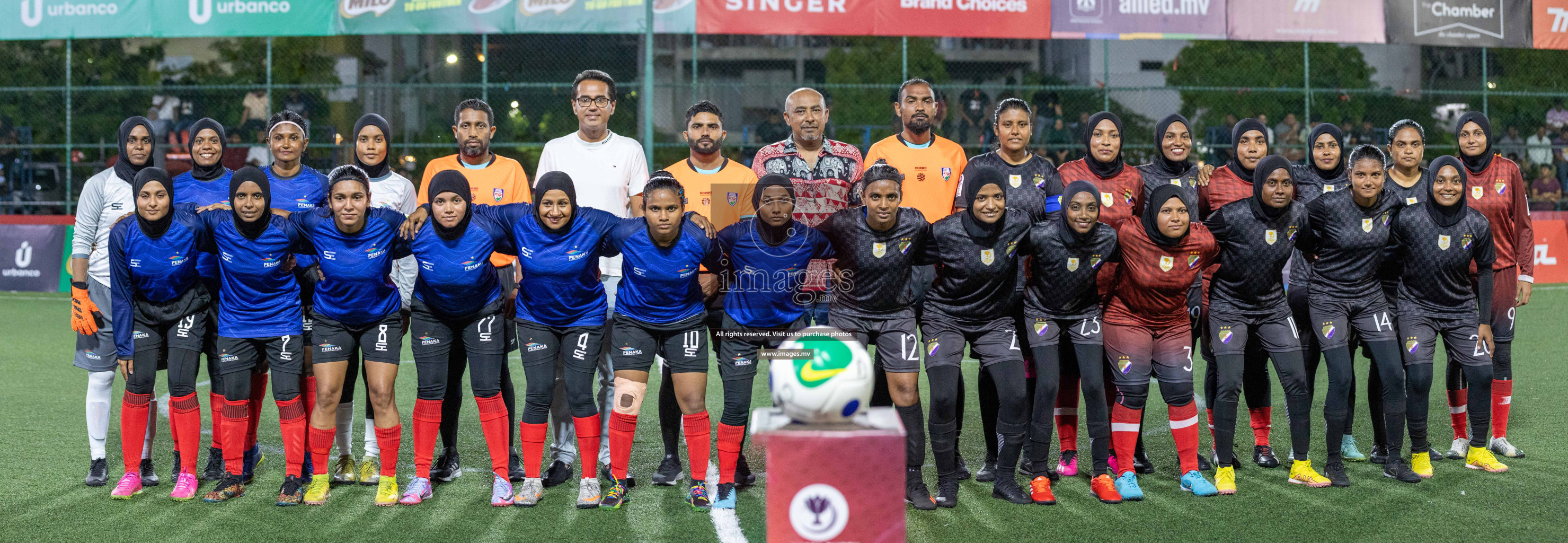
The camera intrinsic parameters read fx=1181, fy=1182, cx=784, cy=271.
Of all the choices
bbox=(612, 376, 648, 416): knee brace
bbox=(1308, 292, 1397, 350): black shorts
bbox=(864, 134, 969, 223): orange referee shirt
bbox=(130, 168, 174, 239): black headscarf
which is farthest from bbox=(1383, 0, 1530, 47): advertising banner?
bbox=(130, 168, 174, 239): black headscarf

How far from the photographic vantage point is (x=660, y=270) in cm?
546

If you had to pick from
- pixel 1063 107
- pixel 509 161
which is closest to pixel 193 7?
pixel 509 161

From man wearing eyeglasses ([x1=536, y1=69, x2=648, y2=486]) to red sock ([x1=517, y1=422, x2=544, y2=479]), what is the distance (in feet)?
1.52

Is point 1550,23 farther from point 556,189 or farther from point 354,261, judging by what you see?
point 354,261

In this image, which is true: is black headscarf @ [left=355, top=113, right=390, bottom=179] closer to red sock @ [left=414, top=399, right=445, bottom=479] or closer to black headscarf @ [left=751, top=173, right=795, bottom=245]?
red sock @ [left=414, top=399, right=445, bottom=479]

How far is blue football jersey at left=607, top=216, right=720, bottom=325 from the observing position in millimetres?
5473

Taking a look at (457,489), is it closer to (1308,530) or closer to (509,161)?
(509,161)

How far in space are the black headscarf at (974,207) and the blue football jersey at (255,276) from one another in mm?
3117

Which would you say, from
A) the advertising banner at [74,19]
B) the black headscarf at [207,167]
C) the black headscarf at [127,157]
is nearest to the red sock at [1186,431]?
the black headscarf at [207,167]

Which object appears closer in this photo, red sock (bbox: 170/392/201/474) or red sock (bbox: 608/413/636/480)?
red sock (bbox: 608/413/636/480)

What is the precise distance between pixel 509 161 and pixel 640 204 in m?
0.81

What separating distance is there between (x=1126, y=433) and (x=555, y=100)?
14761 millimetres

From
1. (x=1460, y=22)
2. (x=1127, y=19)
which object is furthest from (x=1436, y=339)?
(x=1460, y=22)

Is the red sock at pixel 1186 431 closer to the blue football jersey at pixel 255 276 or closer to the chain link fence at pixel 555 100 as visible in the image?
the blue football jersey at pixel 255 276
